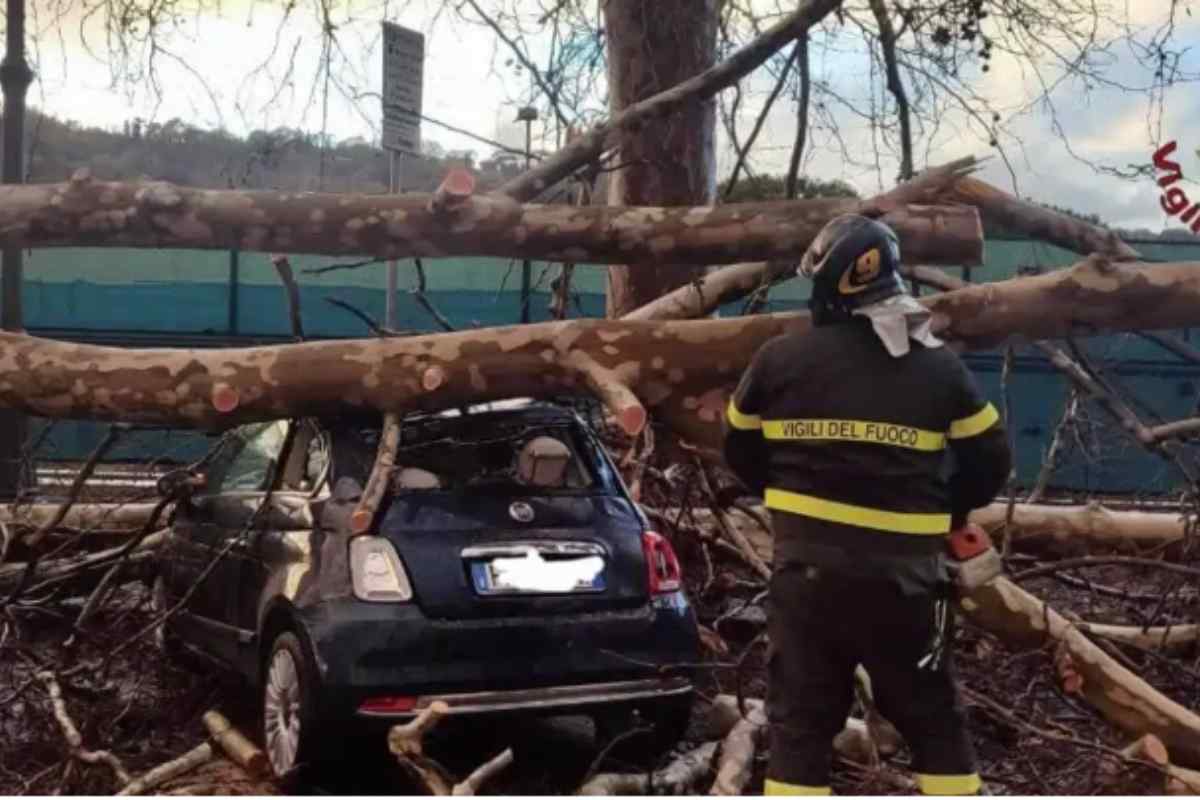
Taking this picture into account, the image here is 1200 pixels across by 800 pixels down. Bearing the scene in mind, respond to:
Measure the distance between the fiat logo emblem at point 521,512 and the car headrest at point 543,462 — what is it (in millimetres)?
181

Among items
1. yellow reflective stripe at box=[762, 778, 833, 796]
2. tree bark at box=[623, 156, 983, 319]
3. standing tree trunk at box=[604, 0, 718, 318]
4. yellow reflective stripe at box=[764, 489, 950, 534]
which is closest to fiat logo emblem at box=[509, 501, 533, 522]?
tree bark at box=[623, 156, 983, 319]

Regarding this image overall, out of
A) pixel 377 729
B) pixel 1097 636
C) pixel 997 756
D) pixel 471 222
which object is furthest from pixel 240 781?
pixel 1097 636

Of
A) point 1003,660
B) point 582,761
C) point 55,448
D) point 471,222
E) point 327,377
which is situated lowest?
point 582,761

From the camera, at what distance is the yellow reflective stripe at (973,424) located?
3752 mm

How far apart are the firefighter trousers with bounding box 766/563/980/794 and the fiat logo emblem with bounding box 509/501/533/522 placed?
60.8 inches

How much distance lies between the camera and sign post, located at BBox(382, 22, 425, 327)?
711 centimetres

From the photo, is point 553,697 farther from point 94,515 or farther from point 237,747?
point 94,515

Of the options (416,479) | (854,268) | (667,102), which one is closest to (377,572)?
(416,479)

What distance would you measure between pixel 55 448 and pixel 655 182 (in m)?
3.51

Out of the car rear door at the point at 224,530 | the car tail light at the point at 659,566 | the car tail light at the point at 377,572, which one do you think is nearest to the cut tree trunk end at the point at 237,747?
the car rear door at the point at 224,530

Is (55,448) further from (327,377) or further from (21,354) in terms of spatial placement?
(327,377)

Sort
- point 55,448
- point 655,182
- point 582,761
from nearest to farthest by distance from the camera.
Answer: point 582,761
point 55,448
point 655,182

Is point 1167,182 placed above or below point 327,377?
above

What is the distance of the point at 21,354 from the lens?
5.60m
